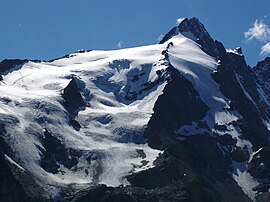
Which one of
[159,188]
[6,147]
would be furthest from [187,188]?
[6,147]

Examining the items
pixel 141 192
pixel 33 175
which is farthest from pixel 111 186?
pixel 33 175

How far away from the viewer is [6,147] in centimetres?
19325

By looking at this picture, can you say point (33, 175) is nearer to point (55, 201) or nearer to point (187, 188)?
point (55, 201)

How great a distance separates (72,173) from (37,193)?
24.8 meters

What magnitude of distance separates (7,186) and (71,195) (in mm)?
22306

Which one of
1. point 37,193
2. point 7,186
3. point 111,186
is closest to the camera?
point 7,186

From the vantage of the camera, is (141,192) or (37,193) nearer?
(37,193)

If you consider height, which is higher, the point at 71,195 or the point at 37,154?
the point at 37,154

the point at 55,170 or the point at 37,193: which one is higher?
the point at 55,170

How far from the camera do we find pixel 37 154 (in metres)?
199

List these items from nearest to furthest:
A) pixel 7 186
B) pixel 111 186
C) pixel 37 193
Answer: pixel 7 186 < pixel 37 193 < pixel 111 186

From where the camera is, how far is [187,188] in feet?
650

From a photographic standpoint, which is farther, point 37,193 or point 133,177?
point 133,177

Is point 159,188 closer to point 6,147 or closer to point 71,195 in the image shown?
point 71,195
